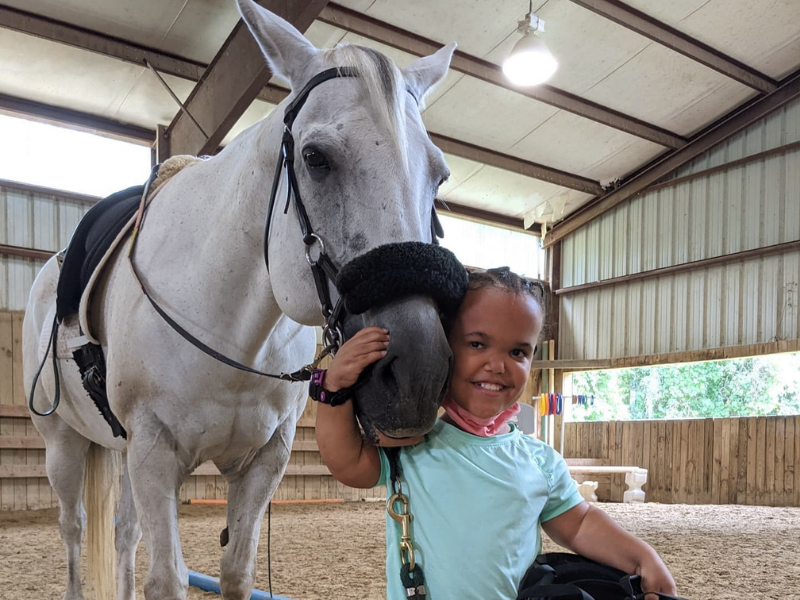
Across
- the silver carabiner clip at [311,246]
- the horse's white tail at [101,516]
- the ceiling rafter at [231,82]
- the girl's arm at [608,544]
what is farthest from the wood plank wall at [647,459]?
the girl's arm at [608,544]

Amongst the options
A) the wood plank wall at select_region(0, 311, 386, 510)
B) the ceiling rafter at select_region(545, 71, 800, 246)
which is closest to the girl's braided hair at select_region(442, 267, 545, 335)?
the wood plank wall at select_region(0, 311, 386, 510)

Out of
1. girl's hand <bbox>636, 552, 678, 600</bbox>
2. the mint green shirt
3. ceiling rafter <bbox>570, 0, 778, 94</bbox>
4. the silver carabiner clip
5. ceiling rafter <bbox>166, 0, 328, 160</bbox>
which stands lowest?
girl's hand <bbox>636, 552, 678, 600</bbox>

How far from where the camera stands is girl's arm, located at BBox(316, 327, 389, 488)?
0.93m

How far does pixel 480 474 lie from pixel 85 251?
1.55m

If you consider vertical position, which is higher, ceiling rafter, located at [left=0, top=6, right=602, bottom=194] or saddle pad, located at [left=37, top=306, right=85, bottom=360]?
ceiling rafter, located at [left=0, top=6, right=602, bottom=194]

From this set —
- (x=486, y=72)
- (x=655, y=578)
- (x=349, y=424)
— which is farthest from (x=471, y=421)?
(x=486, y=72)

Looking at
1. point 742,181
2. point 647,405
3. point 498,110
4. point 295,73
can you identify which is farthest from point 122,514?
point 647,405

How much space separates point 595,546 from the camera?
3.50 ft

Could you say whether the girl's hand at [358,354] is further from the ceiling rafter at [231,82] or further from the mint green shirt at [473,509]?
the ceiling rafter at [231,82]

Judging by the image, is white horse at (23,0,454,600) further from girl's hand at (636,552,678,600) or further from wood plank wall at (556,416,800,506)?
wood plank wall at (556,416,800,506)

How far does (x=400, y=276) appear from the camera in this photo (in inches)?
36.4

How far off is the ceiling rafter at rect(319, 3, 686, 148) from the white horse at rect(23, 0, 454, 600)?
15.5 feet

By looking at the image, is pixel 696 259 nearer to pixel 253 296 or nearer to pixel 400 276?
pixel 253 296

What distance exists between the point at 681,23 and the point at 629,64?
716mm
